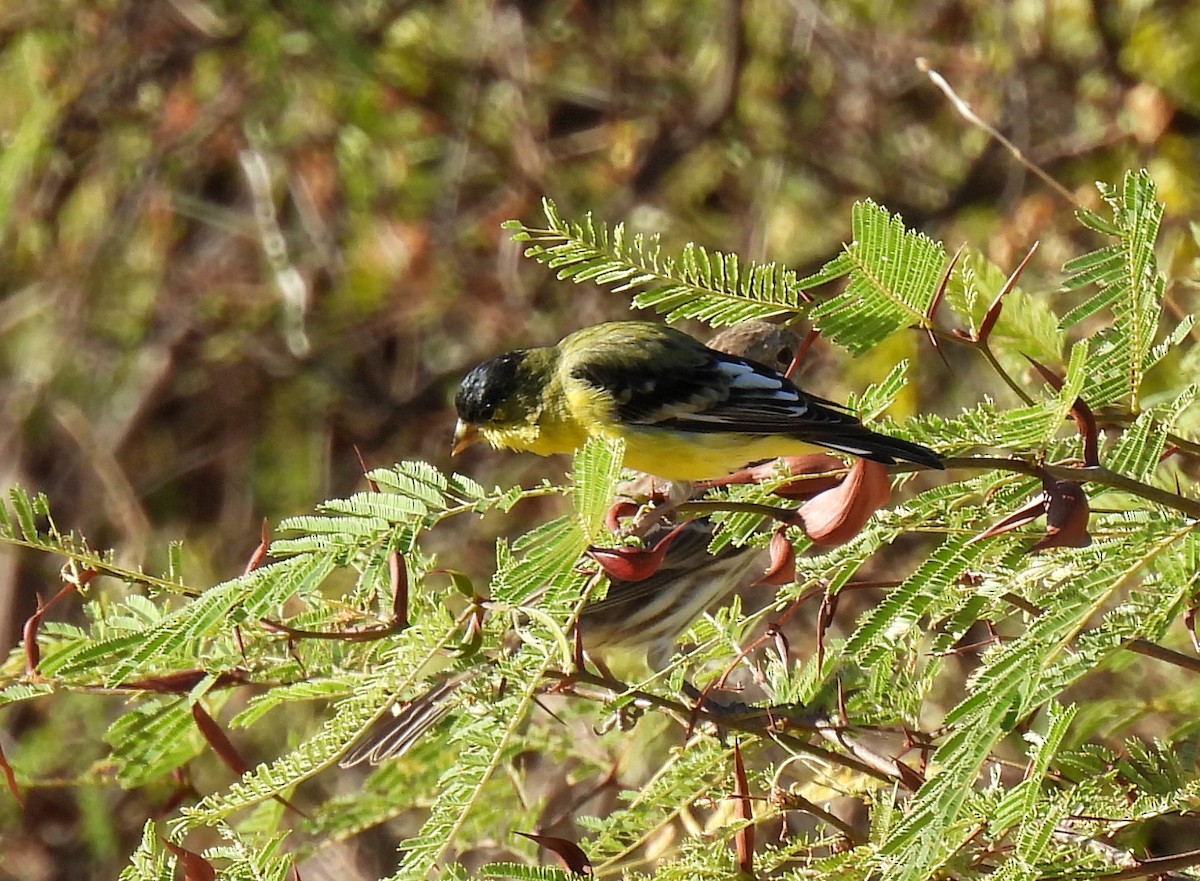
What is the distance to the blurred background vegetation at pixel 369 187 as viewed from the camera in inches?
253

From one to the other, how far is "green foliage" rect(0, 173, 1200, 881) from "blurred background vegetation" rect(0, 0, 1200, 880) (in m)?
3.93

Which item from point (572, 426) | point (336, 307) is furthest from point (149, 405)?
point (572, 426)

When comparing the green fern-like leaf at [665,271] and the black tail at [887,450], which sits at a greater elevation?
the green fern-like leaf at [665,271]

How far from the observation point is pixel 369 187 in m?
6.88

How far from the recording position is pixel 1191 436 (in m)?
2.67

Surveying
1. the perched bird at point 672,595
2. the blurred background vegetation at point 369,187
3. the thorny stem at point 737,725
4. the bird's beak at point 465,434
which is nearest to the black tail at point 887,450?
the thorny stem at point 737,725

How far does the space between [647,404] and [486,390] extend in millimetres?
480

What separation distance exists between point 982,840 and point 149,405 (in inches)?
243

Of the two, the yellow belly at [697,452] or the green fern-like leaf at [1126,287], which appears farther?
the yellow belly at [697,452]

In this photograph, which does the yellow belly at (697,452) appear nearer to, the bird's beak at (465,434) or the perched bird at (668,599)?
the bird's beak at (465,434)

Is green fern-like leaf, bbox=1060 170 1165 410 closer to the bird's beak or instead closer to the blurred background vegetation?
the bird's beak

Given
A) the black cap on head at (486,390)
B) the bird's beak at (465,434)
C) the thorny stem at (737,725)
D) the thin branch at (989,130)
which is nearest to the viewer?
the thorny stem at (737,725)

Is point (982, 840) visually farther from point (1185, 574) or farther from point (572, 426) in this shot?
point (572, 426)

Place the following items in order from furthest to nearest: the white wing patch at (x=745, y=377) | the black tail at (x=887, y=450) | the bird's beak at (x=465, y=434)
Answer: the bird's beak at (x=465, y=434) → the white wing patch at (x=745, y=377) → the black tail at (x=887, y=450)
